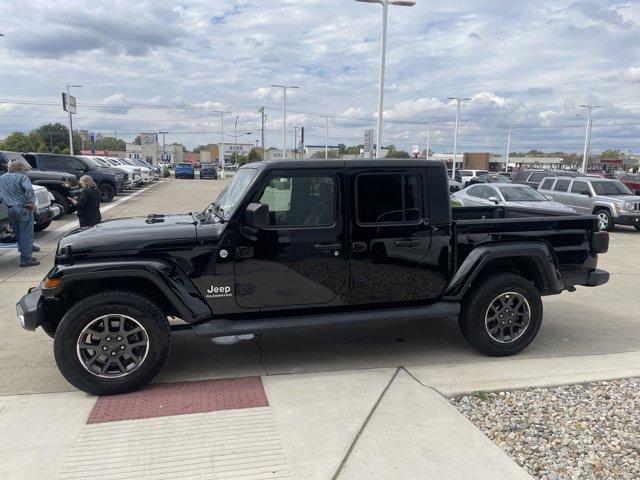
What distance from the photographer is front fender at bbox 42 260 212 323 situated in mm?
3865

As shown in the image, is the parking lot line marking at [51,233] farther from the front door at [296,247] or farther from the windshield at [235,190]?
the front door at [296,247]

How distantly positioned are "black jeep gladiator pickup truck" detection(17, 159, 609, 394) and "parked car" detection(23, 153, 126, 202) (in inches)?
596

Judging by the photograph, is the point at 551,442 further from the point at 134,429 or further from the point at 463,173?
the point at 463,173

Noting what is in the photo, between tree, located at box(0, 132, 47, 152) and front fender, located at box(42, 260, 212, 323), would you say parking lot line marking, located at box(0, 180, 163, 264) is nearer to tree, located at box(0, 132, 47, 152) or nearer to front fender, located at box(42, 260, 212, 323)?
front fender, located at box(42, 260, 212, 323)

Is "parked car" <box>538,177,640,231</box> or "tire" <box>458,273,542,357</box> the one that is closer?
"tire" <box>458,273,542,357</box>

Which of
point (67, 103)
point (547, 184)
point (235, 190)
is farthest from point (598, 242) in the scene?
point (67, 103)

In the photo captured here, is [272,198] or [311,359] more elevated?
[272,198]

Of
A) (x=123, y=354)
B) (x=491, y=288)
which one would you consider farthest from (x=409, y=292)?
(x=123, y=354)

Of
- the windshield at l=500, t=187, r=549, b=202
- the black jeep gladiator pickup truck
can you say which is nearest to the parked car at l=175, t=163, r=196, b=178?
the windshield at l=500, t=187, r=549, b=202

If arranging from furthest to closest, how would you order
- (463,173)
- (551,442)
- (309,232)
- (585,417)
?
1. (463,173)
2. (309,232)
3. (585,417)
4. (551,442)

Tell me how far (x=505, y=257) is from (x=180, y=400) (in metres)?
3.03

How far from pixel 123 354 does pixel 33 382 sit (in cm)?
92

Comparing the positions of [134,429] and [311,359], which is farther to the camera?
[311,359]

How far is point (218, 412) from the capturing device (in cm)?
376
